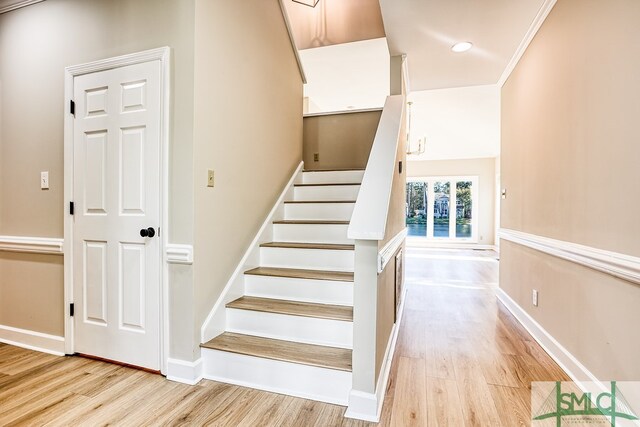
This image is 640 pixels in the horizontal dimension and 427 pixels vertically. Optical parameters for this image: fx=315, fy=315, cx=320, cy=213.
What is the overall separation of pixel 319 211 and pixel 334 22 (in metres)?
2.68

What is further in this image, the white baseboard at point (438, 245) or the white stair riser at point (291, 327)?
the white baseboard at point (438, 245)

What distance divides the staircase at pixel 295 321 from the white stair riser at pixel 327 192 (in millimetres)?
290

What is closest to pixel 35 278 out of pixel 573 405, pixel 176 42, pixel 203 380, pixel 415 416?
pixel 203 380

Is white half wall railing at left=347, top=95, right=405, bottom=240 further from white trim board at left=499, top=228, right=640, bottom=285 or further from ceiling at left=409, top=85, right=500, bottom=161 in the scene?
ceiling at left=409, top=85, right=500, bottom=161

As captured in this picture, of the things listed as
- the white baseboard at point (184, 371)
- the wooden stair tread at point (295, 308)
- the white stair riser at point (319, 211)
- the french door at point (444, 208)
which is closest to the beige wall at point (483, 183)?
the french door at point (444, 208)

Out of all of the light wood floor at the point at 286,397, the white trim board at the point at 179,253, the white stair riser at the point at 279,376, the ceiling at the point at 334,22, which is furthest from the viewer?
the ceiling at the point at 334,22

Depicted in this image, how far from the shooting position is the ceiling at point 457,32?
251cm

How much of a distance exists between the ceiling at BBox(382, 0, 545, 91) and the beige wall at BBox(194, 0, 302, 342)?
3.53 feet

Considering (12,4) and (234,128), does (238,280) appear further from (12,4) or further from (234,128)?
(12,4)

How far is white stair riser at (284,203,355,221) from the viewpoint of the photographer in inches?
115

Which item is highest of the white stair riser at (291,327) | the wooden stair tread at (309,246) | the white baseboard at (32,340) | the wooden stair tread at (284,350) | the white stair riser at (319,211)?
the white stair riser at (319,211)

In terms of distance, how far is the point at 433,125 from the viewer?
6.95 meters

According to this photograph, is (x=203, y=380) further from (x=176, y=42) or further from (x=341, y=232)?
(x=176, y=42)

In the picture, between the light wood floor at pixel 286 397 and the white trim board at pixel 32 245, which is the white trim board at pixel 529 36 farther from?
the white trim board at pixel 32 245
